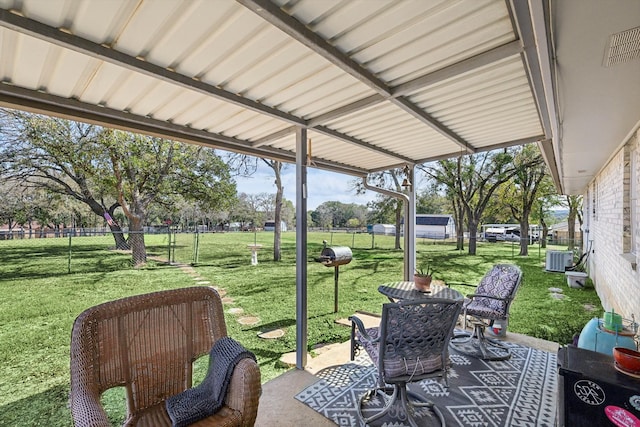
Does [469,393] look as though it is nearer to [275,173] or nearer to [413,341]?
[413,341]

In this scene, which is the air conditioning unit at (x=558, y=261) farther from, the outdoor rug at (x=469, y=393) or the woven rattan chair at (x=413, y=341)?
the woven rattan chair at (x=413, y=341)

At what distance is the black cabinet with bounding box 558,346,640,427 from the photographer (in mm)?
1317

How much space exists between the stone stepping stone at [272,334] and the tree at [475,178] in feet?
27.3

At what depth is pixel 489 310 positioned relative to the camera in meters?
3.17

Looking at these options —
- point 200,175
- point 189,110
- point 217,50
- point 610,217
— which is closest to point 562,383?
point 217,50

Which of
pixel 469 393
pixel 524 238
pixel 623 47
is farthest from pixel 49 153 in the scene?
pixel 524 238

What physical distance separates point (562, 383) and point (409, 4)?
6.30ft

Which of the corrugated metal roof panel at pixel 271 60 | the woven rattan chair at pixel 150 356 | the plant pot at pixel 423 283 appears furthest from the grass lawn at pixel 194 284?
the corrugated metal roof panel at pixel 271 60

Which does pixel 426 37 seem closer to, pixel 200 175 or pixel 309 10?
pixel 309 10

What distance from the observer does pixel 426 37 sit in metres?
1.41

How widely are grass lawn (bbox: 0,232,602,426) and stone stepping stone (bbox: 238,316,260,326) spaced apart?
0.09m

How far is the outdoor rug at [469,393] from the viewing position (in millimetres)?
2104

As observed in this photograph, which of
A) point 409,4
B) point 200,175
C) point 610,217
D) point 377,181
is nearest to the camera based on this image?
point 409,4

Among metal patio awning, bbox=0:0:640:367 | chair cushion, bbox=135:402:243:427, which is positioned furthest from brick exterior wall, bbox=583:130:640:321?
chair cushion, bbox=135:402:243:427
